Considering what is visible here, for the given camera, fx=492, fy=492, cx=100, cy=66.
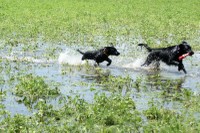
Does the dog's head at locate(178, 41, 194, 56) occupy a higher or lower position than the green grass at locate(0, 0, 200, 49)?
lower

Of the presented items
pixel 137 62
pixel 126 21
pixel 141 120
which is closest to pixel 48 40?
pixel 137 62

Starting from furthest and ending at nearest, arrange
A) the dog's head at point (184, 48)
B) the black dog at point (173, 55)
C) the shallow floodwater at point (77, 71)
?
the dog's head at point (184, 48), the black dog at point (173, 55), the shallow floodwater at point (77, 71)

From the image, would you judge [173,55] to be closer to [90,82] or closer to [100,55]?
[100,55]

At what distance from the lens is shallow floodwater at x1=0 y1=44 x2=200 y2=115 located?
1244 cm

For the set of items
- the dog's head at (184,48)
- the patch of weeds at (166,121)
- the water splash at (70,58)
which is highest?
the dog's head at (184,48)

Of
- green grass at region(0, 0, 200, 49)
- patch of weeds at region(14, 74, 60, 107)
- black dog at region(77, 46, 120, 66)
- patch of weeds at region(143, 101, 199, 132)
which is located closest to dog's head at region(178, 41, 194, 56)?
black dog at region(77, 46, 120, 66)

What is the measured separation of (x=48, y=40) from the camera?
71.1 feet

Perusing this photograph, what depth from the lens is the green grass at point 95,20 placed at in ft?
77.3

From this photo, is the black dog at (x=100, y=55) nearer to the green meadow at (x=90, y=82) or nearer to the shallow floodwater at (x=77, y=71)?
the shallow floodwater at (x=77, y=71)

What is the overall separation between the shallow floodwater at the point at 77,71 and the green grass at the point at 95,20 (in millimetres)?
2966

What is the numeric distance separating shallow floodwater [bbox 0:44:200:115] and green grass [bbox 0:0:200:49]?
9.73ft

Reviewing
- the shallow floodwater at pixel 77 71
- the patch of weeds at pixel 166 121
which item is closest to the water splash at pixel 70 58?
the shallow floodwater at pixel 77 71

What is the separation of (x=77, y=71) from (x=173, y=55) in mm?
3249

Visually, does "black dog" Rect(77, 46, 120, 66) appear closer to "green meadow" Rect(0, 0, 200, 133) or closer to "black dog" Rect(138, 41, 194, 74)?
"green meadow" Rect(0, 0, 200, 133)
